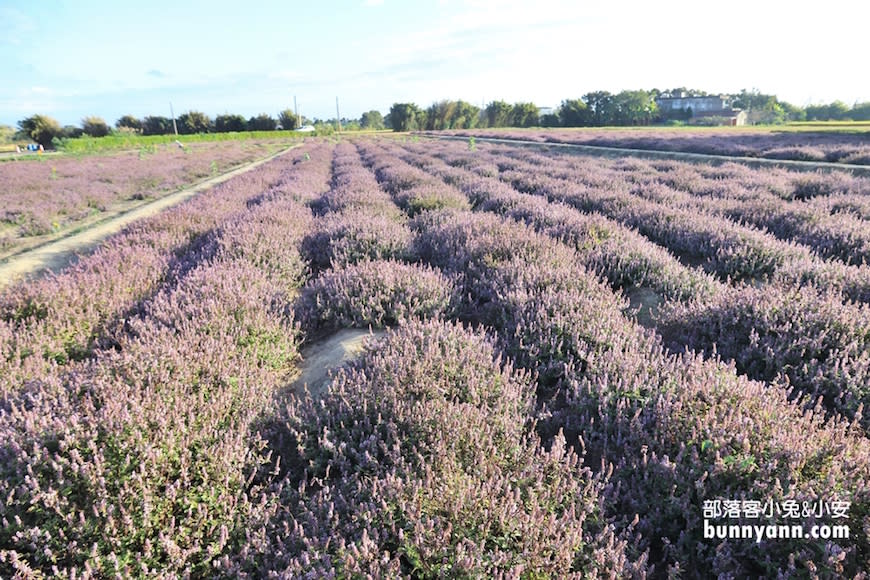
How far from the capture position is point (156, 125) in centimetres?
7744

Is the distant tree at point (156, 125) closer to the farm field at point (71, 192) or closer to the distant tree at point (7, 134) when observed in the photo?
the distant tree at point (7, 134)

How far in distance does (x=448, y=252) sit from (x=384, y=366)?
3047 millimetres

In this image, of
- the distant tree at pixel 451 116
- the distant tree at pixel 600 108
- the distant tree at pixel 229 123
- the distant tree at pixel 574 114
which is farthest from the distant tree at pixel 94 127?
the distant tree at pixel 600 108

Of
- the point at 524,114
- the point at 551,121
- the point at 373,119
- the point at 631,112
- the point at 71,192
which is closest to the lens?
the point at 71,192

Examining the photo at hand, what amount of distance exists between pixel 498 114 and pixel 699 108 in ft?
182

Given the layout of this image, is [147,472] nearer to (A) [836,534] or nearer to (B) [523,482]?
(B) [523,482]

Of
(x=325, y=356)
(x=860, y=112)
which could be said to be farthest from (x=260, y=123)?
(x=860, y=112)

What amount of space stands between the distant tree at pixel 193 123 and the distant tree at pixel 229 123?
4.72 ft

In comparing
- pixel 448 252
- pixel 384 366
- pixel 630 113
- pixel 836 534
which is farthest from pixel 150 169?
pixel 630 113

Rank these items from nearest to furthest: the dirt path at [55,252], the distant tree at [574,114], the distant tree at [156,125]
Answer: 1. the dirt path at [55,252]
2. the distant tree at [156,125]
3. the distant tree at [574,114]

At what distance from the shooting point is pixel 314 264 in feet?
20.5

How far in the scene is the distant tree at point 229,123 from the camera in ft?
263

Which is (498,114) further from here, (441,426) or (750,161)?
(441,426)

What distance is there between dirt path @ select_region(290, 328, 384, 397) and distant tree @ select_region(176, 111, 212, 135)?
290 feet
